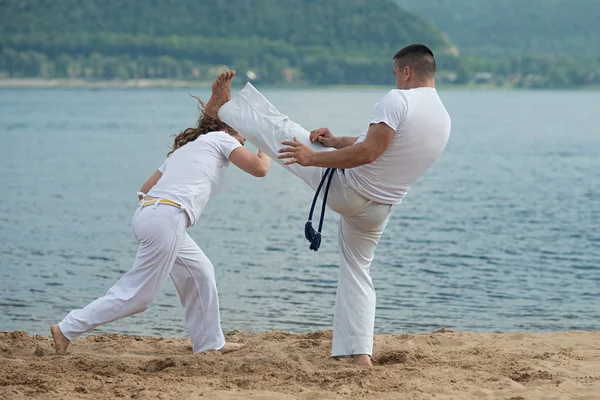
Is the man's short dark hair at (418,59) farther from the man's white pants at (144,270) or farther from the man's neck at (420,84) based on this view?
the man's white pants at (144,270)

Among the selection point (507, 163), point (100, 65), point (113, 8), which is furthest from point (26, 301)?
point (113, 8)

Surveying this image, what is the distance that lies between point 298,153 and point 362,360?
167cm

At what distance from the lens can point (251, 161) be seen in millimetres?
7164

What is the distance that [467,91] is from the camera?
17612 centimetres

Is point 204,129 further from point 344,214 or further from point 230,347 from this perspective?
point 230,347

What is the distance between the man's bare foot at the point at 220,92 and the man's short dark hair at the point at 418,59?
132 cm

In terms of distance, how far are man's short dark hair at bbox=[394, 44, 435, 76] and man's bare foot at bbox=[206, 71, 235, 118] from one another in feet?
4.33

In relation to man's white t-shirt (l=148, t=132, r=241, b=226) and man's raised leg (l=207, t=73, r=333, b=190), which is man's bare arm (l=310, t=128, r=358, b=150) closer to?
man's raised leg (l=207, t=73, r=333, b=190)

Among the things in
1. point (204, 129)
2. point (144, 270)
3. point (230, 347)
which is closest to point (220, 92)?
point (204, 129)

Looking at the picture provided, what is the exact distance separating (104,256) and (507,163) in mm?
29447

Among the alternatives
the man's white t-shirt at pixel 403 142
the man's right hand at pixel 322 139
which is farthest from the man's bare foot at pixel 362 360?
the man's right hand at pixel 322 139

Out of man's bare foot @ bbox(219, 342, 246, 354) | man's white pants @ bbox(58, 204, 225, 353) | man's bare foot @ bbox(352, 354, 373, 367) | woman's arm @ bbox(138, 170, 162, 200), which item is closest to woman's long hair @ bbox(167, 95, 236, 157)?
woman's arm @ bbox(138, 170, 162, 200)

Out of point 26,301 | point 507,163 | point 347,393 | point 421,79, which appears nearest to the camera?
point 347,393

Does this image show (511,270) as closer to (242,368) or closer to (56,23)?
(242,368)
